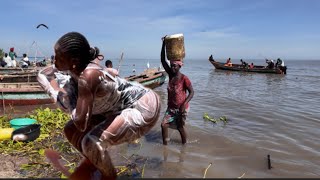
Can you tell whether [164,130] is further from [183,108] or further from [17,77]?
[17,77]

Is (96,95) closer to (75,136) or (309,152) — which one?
(75,136)

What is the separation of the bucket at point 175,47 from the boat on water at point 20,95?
19.7 feet

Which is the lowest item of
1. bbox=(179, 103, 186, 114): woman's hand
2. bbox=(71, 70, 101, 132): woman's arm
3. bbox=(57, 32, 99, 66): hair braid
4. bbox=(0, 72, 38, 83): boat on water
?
bbox=(0, 72, 38, 83): boat on water

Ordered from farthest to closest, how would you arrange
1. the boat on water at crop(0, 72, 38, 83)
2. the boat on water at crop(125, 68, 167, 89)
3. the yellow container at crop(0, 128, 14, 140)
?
the boat on water at crop(125, 68, 167, 89), the boat on water at crop(0, 72, 38, 83), the yellow container at crop(0, 128, 14, 140)

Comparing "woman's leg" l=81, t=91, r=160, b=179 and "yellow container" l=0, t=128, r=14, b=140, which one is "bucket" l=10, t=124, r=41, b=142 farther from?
"woman's leg" l=81, t=91, r=160, b=179

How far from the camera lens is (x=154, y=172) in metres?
4.34

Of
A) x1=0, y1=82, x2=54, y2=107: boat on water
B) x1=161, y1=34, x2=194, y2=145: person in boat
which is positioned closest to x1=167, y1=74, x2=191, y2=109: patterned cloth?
x1=161, y1=34, x2=194, y2=145: person in boat

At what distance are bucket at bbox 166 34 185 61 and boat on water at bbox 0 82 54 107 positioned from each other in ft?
19.7

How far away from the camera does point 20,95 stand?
10.0m

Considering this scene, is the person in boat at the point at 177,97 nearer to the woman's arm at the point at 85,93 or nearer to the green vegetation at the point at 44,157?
the green vegetation at the point at 44,157

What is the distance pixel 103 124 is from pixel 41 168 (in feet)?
6.64

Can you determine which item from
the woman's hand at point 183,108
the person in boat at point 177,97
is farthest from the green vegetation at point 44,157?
the woman's hand at point 183,108

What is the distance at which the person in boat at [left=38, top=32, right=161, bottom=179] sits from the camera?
233cm

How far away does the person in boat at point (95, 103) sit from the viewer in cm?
233
